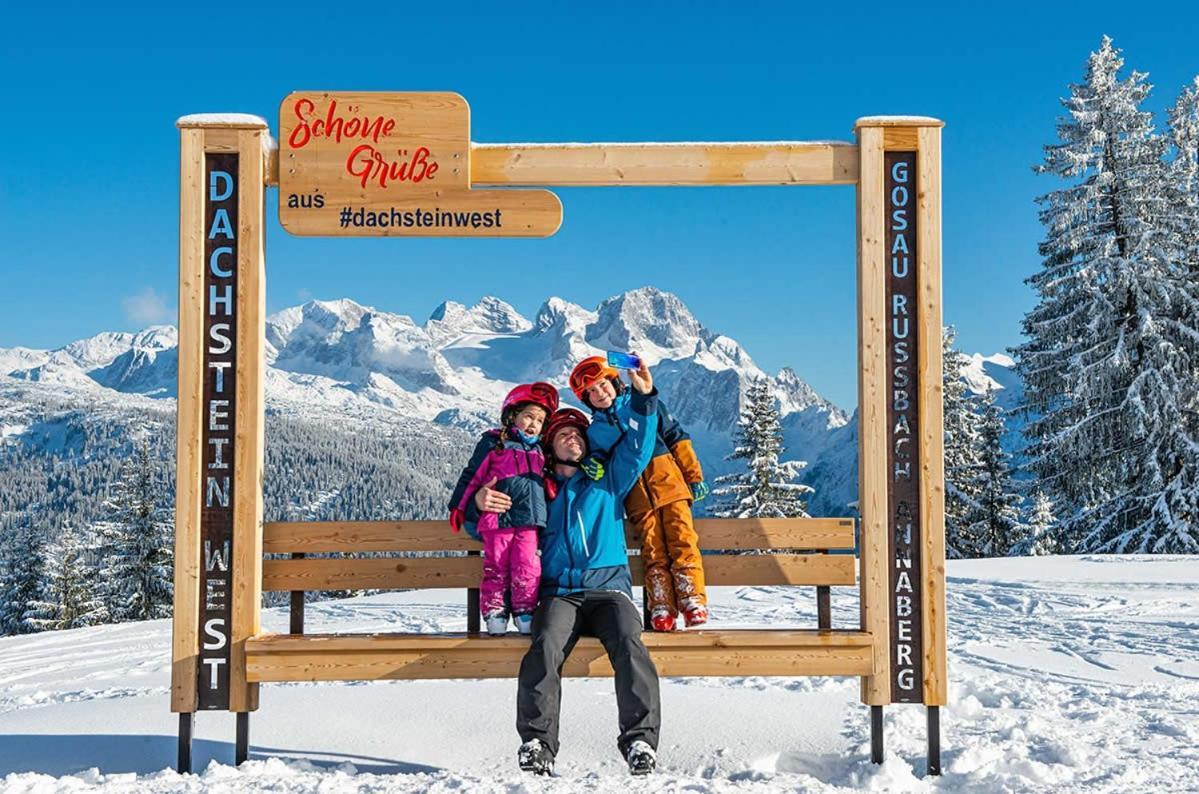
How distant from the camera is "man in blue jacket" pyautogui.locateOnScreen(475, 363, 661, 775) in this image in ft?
13.8

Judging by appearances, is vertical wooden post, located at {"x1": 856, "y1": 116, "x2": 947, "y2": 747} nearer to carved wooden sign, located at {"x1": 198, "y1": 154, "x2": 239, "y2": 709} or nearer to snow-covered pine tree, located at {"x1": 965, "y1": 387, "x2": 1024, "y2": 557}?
carved wooden sign, located at {"x1": 198, "y1": 154, "x2": 239, "y2": 709}

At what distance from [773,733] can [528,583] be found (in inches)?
56.4

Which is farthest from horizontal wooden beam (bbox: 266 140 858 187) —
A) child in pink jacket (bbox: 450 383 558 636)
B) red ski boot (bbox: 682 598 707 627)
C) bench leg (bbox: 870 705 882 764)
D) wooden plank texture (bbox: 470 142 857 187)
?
bench leg (bbox: 870 705 882 764)

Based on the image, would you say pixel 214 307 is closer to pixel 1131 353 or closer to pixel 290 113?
pixel 290 113

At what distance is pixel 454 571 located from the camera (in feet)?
16.4

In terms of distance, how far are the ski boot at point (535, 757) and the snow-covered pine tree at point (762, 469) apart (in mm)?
22679

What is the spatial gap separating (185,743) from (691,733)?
235 cm

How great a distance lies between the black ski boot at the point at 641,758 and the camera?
411 cm

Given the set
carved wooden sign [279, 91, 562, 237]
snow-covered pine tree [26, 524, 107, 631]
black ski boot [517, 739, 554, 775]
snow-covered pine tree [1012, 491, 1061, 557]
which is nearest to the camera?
black ski boot [517, 739, 554, 775]

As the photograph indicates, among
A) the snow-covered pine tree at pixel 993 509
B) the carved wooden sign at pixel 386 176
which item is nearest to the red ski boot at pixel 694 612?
the carved wooden sign at pixel 386 176

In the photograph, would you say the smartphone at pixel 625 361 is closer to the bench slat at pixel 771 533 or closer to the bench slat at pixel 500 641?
the bench slat at pixel 771 533

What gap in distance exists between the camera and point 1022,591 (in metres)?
10.0

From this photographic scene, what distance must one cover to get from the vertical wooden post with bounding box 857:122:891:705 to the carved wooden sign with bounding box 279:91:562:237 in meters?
1.46

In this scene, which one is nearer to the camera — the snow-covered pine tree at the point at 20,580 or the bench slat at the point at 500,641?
the bench slat at the point at 500,641
